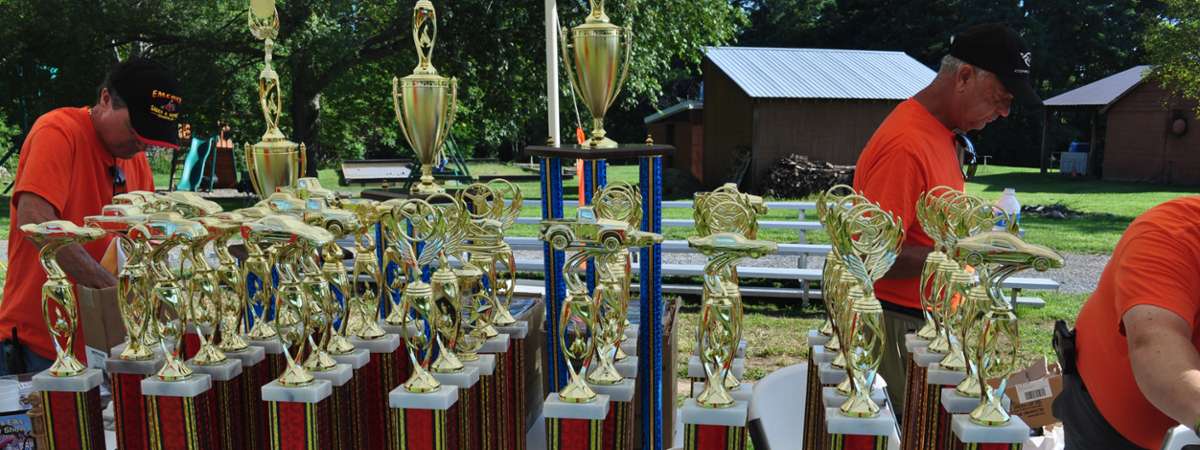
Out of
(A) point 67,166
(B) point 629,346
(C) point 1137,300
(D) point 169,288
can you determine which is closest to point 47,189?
(A) point 67,166

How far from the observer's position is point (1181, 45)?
11.4m

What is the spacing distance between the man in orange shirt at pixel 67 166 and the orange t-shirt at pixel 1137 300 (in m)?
2.26

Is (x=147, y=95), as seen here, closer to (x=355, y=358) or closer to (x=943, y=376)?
(x=355, y=358)

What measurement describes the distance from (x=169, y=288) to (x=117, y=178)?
1.36 meters

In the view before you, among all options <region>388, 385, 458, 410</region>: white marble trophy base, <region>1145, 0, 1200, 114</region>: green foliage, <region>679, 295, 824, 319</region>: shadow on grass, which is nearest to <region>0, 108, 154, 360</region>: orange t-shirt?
<region>388, 385, 458, 410</region>: white marble trophy base

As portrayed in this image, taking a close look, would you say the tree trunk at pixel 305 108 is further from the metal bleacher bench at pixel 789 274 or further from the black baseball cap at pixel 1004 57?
the black baseball cap at pixel 1004 57

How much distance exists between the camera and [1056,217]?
11.4m

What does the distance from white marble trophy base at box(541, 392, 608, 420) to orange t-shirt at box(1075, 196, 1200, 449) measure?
94 cm

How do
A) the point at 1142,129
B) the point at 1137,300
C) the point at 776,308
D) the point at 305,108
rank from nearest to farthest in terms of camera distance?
the point at 1137,300 < the point at 776,308 < the point at 305,108 < the point at 1142,129

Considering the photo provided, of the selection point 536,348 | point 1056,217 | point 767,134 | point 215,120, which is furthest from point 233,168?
point 536,348

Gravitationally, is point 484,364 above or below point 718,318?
below

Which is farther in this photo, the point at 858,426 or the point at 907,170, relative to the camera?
the point at 907,170

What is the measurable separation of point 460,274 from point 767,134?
14.7 meters

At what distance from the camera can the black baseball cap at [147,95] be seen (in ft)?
7.23
